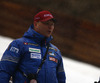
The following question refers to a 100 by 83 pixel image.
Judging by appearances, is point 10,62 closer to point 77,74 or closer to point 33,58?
point 33,58

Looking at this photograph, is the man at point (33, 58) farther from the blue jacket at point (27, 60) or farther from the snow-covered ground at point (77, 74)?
the snow-covered ground at point (77, 74)

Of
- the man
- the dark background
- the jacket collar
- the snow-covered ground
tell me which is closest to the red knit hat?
the man

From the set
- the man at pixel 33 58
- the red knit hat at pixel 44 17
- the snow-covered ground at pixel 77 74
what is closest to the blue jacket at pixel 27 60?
the man at pixel 33 58

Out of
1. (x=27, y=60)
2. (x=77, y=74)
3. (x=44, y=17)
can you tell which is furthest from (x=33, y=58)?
(x=77, y=74)

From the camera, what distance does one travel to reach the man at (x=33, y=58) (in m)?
2.91

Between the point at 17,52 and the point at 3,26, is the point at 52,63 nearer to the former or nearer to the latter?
the point at 17,52

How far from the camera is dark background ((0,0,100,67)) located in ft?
40.5

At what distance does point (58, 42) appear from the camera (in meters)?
12.6

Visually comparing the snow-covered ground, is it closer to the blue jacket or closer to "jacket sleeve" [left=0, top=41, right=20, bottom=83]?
the blue jacket

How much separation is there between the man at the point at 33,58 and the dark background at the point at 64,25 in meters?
9.30

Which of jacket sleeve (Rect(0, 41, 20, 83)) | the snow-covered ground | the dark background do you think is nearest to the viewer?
jacket sleeve (Rect(0, 41, 20, 83))

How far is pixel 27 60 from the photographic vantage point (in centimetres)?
297

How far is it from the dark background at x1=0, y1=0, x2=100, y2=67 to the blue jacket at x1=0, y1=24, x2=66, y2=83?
9.36 metres

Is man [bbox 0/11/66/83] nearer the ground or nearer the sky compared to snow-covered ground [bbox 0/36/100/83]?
Result: nearer the sky
